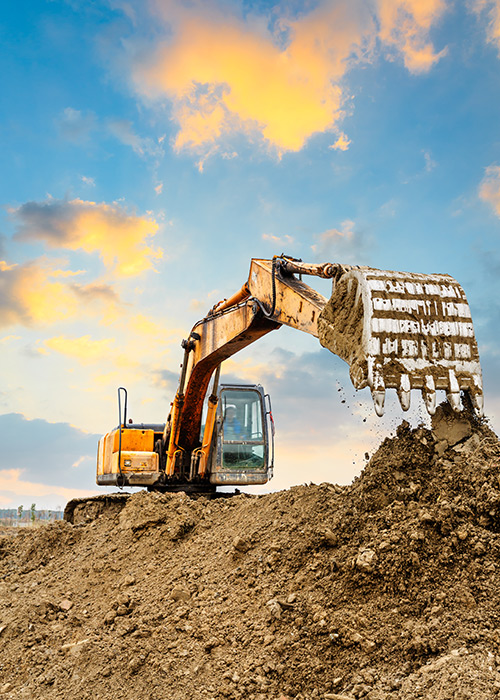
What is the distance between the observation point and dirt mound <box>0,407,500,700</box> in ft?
10.5

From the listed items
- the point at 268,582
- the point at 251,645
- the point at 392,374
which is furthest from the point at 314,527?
the point at 392,374

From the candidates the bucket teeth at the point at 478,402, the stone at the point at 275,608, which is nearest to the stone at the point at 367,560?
the stone at the point at 275,608

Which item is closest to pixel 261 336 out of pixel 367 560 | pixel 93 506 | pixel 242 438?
pixel 242 438

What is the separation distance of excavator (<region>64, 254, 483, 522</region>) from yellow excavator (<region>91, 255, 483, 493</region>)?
→ 10mm

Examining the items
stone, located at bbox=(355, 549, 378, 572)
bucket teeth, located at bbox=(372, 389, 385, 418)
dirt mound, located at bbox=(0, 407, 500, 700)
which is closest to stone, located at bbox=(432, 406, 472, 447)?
dirt mound, located at bbox=(0, 407, 500, 700)

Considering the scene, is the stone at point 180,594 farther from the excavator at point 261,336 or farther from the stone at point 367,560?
the excavator at point 261,336

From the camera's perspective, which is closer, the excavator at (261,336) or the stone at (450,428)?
the excavator at (261,336)

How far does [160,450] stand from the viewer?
10.0 metres

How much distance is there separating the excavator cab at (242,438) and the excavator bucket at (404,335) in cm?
461

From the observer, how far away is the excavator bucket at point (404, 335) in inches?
164

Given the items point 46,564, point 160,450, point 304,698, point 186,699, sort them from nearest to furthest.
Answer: point 304,698, point 186,699, point 46,564, point 160,450

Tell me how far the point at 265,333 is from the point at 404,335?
272 centimetres

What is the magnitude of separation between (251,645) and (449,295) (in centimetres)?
299

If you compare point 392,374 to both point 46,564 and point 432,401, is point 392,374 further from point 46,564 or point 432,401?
point 46,564
